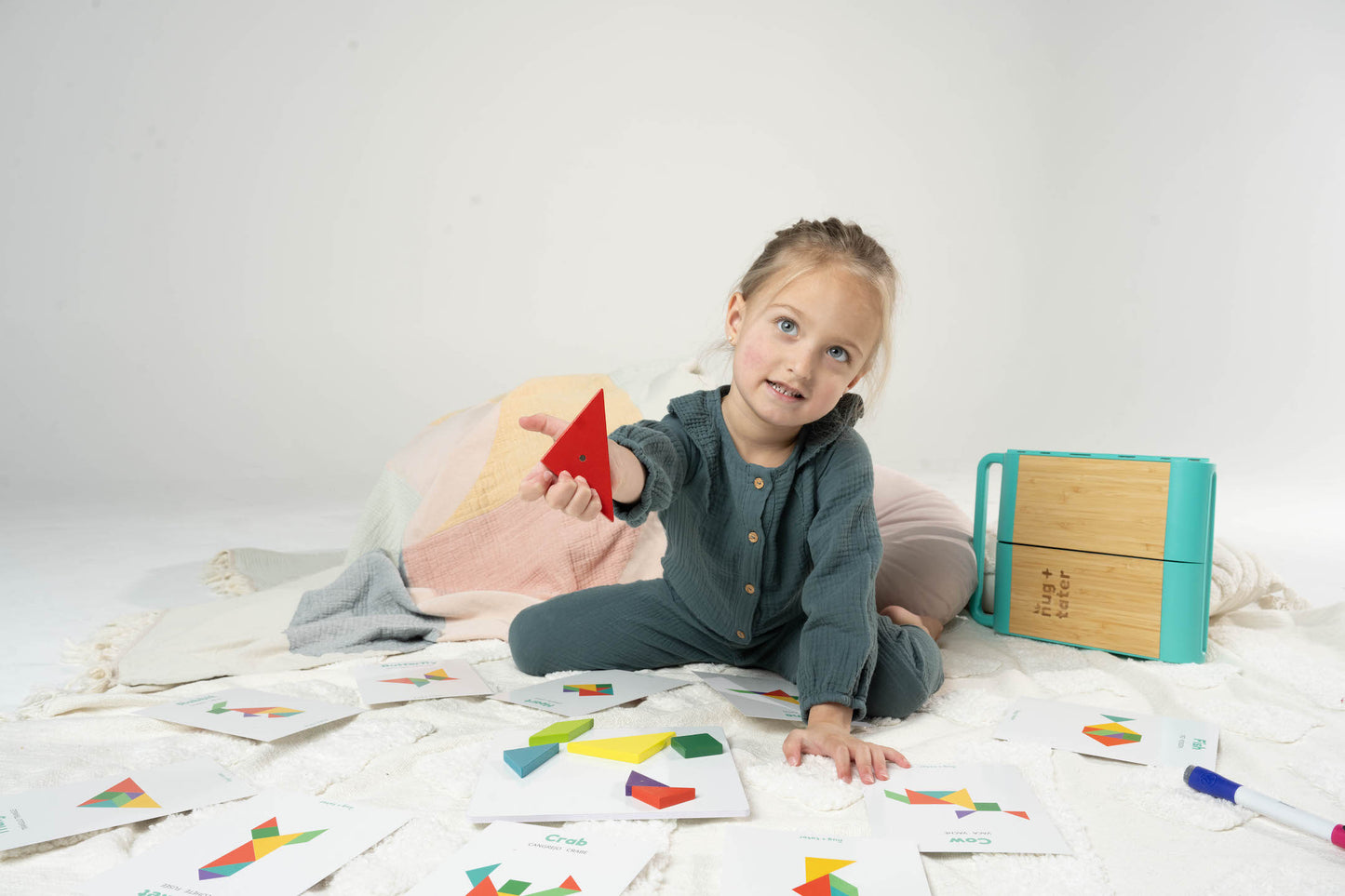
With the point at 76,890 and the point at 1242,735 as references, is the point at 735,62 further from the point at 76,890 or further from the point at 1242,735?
the point at 76,890

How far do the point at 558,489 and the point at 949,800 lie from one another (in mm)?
545

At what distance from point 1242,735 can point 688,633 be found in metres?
0.79

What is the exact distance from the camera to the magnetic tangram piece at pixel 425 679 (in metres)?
1.42

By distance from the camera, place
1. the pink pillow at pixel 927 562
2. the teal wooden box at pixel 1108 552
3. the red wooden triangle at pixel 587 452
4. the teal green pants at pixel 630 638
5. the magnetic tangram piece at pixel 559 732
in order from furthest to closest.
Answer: the pink pillow at pixel 927 562
the teal wooden box at pixel 1108 552
the teal green pants at pixel 630 638
the magnetic tangram piece at pixel 559 732
the red wooden triangle at pixel 587 452

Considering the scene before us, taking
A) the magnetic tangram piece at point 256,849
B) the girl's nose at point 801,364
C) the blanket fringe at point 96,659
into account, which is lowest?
the blanket fringe at point 96,659

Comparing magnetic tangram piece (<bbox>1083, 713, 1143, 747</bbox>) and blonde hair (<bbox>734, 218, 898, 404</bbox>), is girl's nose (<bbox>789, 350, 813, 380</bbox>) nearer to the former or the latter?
blonde hair (<bbox>734, 218, 898, 404</bbox>)

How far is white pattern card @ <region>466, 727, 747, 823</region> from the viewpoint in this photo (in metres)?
0.98

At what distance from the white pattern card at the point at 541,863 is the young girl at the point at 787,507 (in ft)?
0.98

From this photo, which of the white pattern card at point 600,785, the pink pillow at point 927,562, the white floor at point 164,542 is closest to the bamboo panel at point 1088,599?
the pink pillow at point 927,562

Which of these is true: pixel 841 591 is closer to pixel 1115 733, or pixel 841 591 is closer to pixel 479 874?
pixel 1115 733

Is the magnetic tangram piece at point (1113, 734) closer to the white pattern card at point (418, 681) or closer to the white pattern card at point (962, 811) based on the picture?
the white pattern card at point (962, 811)

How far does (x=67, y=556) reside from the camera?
238 centimetres

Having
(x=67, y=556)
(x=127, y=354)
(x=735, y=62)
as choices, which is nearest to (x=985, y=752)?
(x=67, y=556)

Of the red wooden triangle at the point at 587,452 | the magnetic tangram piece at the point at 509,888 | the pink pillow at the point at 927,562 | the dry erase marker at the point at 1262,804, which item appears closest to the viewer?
the magnetic tangram piece at the point at 509,888
